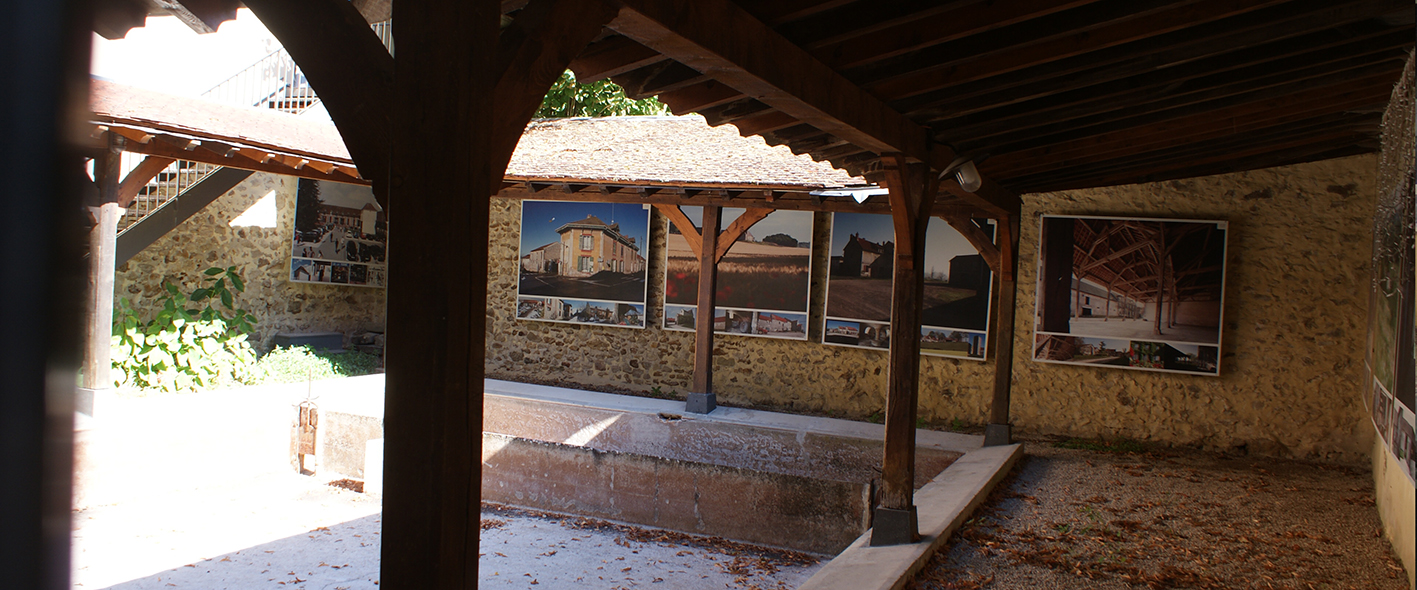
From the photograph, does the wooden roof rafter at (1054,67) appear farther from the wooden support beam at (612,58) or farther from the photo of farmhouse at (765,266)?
the photo of farmhouse at (765,266)

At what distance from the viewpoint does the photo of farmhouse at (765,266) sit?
9781mm

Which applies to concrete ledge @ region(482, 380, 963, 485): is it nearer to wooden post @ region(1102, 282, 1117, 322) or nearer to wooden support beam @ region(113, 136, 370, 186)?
wooden post @ region(1102, 282, 1117, 322)

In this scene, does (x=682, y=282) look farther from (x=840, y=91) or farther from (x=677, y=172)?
(x=840, y=91)

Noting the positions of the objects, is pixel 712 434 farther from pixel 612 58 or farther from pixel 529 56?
pixel 529 56

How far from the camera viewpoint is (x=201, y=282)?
35.4ft

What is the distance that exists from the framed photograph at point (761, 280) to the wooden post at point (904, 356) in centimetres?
496

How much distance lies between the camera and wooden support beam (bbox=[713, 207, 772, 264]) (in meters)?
8.97

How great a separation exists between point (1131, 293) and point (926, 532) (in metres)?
4.88

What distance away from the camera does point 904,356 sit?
4699 millimetres

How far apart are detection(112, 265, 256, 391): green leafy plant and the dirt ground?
849 centimetres

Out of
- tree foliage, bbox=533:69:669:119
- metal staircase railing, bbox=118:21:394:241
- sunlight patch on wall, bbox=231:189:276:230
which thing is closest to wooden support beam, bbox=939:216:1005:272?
metal staircase railing, bbox=118:21:394:241

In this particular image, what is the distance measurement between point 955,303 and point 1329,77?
192 inches

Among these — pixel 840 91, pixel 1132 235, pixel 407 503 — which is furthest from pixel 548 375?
pixel 407 503

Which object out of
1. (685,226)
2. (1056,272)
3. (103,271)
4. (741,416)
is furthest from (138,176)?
(1056,272)
